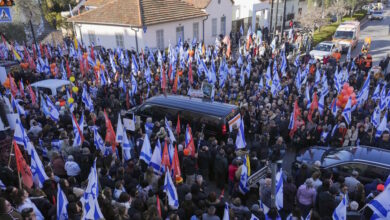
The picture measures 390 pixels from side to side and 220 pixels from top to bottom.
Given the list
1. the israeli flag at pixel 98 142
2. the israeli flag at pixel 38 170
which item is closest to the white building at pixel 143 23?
the israeli flag at pixel 98 142

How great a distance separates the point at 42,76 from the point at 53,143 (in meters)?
9.03

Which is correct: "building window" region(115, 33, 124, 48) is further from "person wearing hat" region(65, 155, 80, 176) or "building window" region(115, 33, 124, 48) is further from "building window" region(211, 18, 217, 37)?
"person wearing hat" region(65, 155, 80, 176)

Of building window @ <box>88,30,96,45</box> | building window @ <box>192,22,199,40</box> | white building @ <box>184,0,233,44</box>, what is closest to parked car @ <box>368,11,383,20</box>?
white building @ <box>184,0,233,44</box>

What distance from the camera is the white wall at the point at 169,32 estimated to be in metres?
22.3

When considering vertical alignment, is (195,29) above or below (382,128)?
below

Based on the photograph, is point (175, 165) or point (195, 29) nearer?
point (175, 165)

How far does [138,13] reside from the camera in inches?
875

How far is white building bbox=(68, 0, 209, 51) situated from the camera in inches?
875

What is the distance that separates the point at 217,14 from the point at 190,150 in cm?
2275

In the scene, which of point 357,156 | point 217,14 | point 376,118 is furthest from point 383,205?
point 217,14

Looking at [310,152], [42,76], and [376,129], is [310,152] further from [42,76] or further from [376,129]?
[42,76]

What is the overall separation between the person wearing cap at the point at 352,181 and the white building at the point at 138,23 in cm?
1739

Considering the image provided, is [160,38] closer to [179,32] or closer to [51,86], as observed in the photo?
[179,32]

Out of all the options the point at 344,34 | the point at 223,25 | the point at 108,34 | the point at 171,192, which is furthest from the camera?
the point at 223,25
